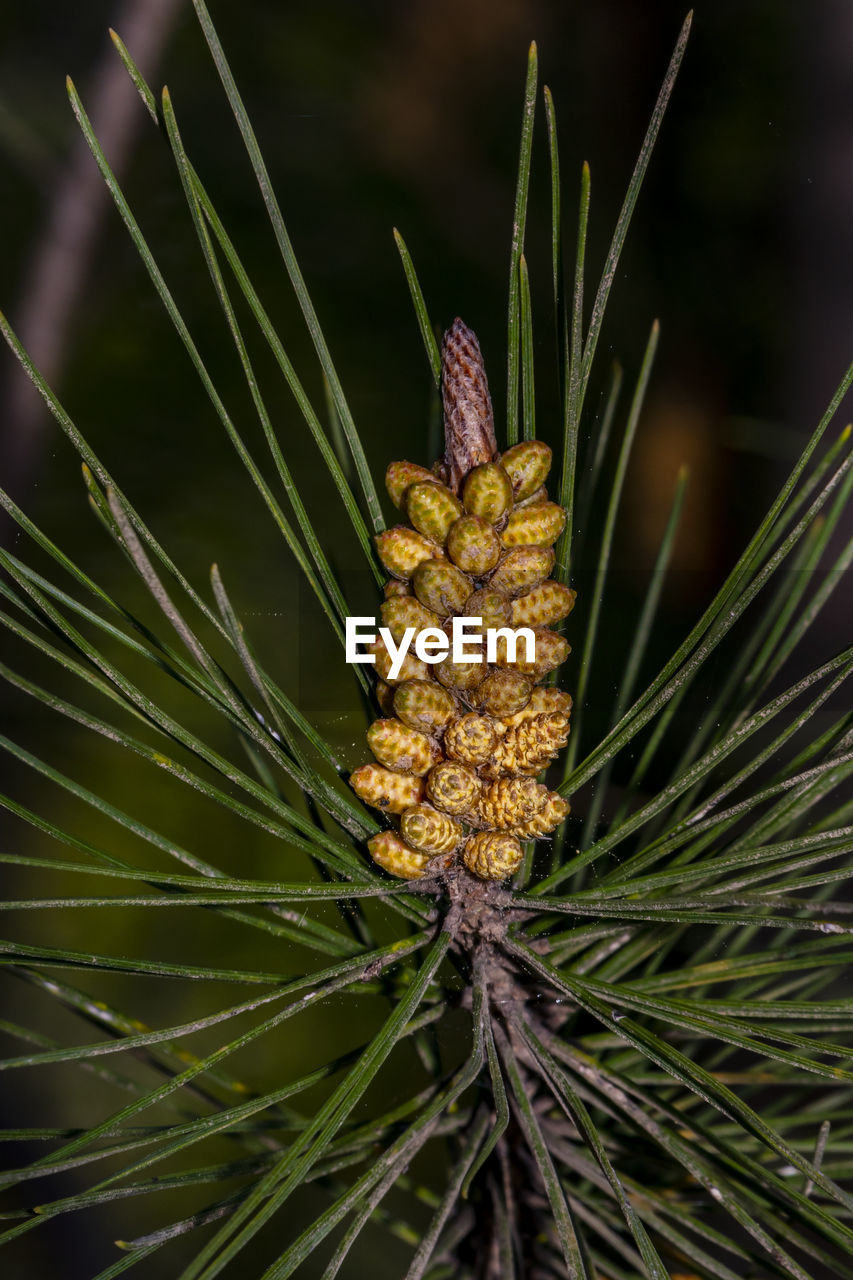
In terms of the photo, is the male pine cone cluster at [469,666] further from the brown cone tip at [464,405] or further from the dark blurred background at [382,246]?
the dark blurred background at [382,246]

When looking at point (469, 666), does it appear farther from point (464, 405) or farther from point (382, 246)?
point (382, 246)

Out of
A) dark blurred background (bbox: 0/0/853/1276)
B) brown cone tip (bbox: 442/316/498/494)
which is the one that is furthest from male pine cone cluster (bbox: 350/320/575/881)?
dark blurred background (bbox: 0/0/853/1276)

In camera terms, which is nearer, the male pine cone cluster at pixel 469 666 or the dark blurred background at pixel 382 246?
the male pine cone cluster at pixel 469 666

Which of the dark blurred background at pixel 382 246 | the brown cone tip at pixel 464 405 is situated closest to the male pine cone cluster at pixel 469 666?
the brown cone tip at pixel 464 405

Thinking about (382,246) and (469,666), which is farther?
(382,246)

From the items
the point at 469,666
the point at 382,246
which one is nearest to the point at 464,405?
the point at 469,666

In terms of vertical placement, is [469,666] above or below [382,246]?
below
